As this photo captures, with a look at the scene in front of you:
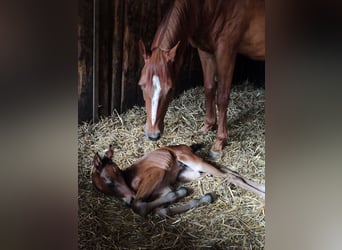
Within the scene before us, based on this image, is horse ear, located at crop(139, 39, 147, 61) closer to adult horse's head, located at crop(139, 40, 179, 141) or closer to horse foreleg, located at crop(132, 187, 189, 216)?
adult horse's head, located at crop(139, 40, 179, 141)

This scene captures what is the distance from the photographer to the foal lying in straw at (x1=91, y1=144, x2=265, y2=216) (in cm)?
146

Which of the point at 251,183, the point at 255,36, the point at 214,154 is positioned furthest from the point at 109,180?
the point at 255,36

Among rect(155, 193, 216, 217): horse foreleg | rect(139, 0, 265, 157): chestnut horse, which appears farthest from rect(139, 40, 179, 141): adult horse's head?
rect(155, 193, 216, 217): horse foreleg

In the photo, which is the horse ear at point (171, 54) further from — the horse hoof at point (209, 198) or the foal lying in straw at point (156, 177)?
the horse hoof at point (209, 198)

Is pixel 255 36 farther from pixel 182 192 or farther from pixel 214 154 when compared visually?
pixel 182 192

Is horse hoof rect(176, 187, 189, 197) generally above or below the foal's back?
below

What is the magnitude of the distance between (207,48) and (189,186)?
419 mm

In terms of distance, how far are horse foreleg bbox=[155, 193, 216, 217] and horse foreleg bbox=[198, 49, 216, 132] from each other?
0.66 feet

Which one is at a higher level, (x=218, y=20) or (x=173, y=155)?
(x=218, y=20)
